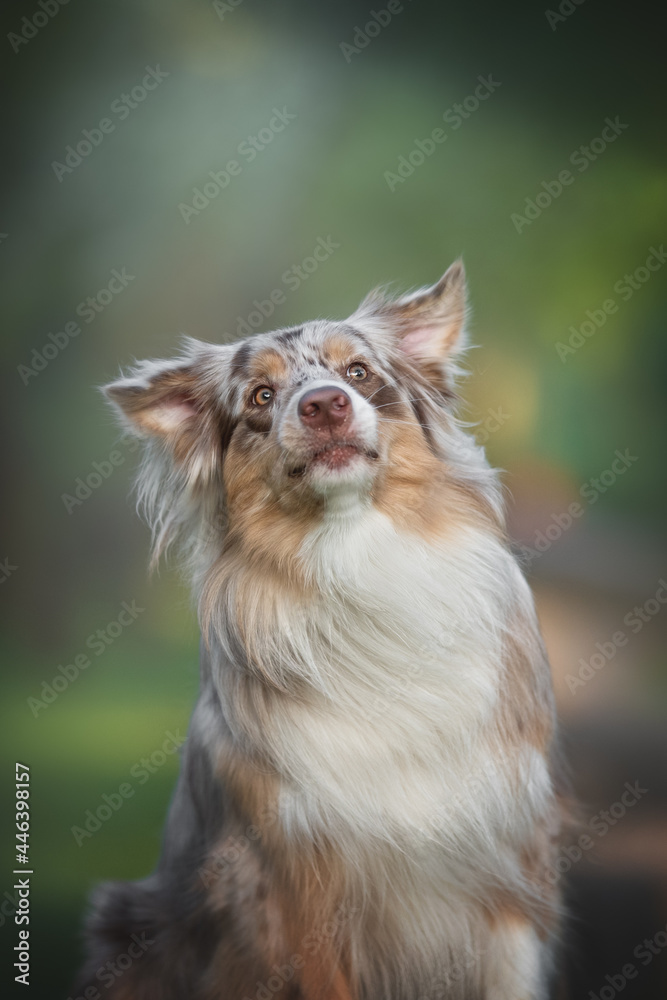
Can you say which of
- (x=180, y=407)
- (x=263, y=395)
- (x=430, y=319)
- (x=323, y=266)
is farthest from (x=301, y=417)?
(x=323, y=266)

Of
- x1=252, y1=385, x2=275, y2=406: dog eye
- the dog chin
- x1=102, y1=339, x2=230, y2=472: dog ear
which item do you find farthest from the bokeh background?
the dog chin

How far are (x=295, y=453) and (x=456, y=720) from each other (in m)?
0.77

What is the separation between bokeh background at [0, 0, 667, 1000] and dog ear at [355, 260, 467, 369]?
32 centimetres

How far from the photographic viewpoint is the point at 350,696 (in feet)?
8.00

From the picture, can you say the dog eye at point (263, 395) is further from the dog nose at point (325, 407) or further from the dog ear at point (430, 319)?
the dog ear at point (430, 319)

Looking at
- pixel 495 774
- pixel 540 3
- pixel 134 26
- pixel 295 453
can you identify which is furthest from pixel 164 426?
pixel 540 3

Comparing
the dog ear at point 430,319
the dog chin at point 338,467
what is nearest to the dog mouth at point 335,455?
the dog chin at point 338,467

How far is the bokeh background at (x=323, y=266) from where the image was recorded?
119 inches

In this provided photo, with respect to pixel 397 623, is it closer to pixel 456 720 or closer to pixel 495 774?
pixel 456 720

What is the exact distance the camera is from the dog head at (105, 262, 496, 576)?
2.32m

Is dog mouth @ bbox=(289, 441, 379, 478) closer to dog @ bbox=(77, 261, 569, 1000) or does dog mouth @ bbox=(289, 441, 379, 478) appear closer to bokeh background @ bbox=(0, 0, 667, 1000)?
dog @ bbox=(77, 261, 569, 1000)

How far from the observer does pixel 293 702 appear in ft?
7.97

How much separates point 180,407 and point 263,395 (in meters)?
0.25

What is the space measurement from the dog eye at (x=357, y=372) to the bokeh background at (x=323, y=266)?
1.76 ft
